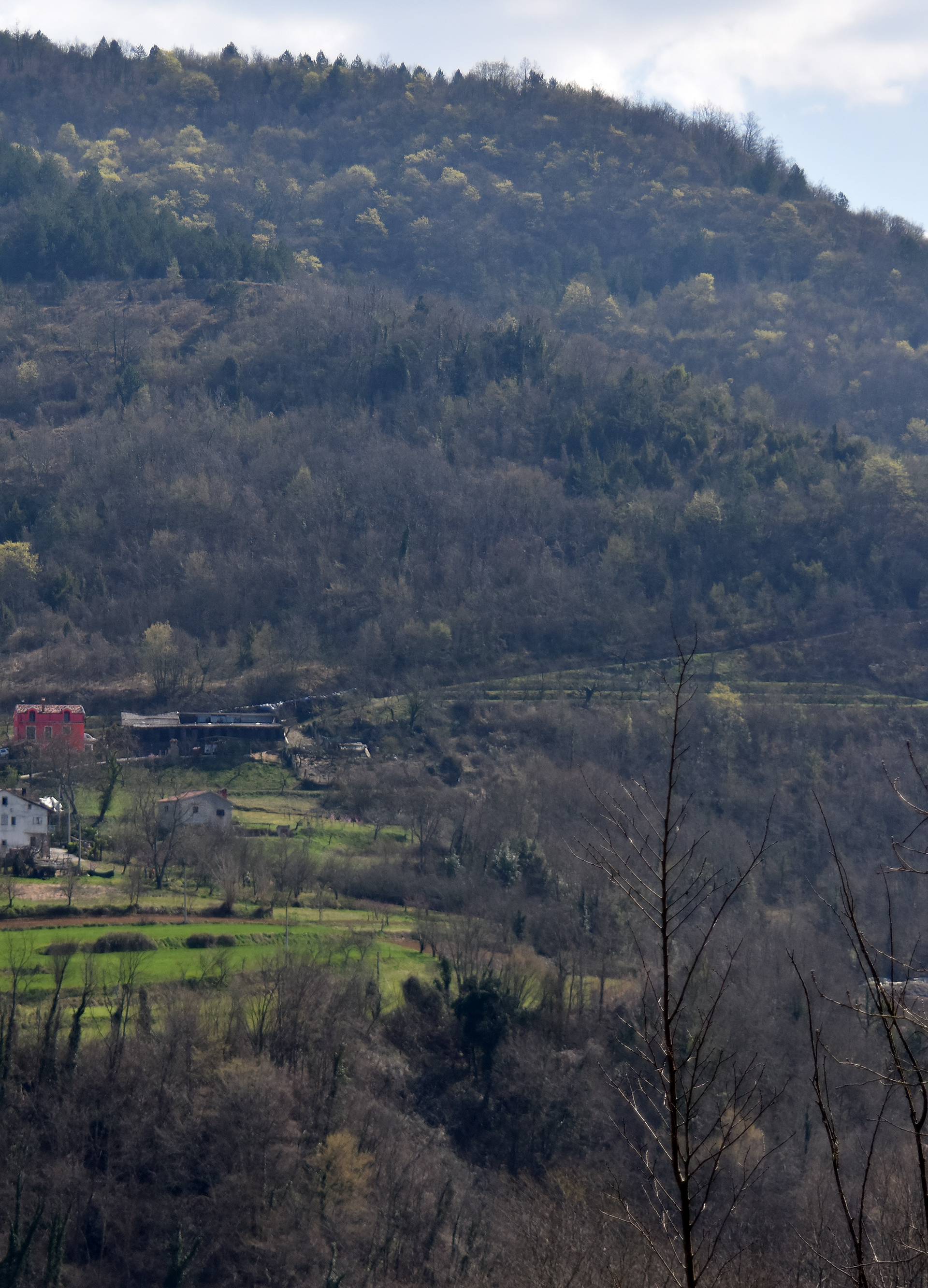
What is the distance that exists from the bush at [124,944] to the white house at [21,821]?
31.1 feet

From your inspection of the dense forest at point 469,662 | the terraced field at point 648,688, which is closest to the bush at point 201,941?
the dense forest at point 469,662

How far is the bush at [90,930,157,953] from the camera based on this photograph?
38438 mm

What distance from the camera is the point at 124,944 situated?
128 feet

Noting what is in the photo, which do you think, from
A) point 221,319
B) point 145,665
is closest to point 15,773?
point 145,665

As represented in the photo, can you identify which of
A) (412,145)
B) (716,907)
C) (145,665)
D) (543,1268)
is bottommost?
(145,665)

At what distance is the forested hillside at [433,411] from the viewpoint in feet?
255

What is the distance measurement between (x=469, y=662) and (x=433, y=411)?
85.3 feet

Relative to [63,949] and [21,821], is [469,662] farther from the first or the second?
[63,949]

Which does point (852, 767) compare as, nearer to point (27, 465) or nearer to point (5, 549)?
point (5, 549)

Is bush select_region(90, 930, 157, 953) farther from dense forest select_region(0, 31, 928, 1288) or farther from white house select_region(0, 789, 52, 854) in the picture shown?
white house select_region(0, 789, 52, 854)

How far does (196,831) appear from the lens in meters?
49.9

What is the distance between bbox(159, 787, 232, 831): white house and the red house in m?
8.01

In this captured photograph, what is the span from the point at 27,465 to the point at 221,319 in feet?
71.2

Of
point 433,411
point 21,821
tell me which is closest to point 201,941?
point 21,821
